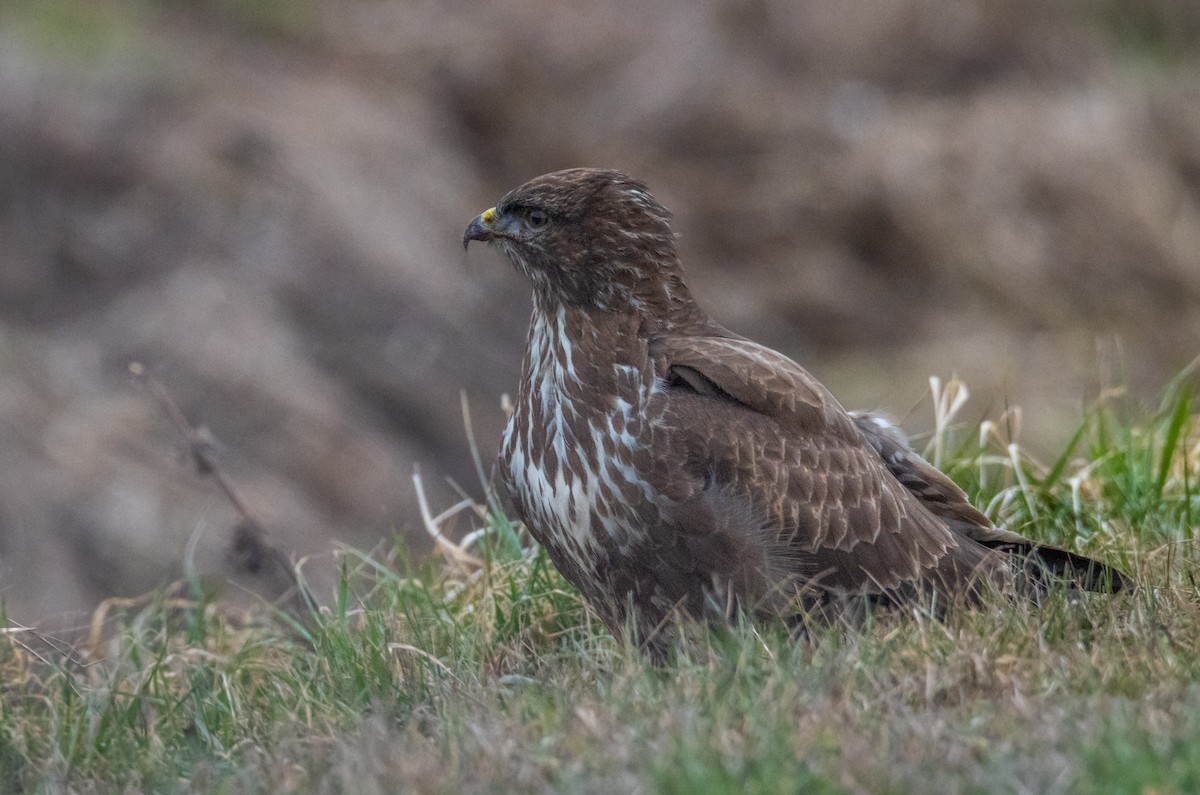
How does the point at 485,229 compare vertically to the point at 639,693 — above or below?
above

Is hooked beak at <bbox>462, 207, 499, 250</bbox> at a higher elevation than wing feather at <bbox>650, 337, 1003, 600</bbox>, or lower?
higher

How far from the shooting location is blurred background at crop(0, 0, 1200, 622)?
10367 millimetres

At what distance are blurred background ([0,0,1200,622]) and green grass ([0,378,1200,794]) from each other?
3.57 meters

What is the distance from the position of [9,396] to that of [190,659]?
5.50m

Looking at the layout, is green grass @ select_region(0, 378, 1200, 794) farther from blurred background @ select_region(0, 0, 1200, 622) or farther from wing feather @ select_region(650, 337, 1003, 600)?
blurred background @ select_region(0, 0, 1200, 622)

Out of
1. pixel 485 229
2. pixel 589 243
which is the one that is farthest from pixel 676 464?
pixel 485 229

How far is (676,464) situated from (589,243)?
0.79 meters

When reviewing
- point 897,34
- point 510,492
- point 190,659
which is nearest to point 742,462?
point 510,492

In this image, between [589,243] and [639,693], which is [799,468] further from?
[639,693]

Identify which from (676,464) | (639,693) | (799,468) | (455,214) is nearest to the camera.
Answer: (639,693)

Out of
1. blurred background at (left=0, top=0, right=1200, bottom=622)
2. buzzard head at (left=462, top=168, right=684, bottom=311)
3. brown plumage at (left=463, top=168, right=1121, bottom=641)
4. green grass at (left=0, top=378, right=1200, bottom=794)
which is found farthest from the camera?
blurred background at (left=0, top=0, right=1200, bottom=622)

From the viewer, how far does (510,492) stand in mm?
4664

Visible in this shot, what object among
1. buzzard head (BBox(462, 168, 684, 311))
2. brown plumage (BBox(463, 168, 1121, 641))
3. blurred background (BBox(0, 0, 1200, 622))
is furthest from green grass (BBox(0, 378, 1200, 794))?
blurred background (BBox(0, 0, 1200, 622))

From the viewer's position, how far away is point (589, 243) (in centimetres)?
473
